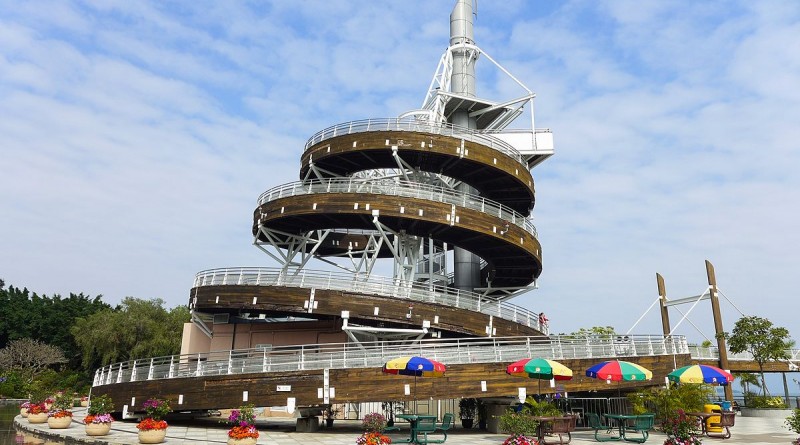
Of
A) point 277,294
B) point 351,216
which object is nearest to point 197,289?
point 277,294

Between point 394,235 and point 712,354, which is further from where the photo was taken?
point 712,354

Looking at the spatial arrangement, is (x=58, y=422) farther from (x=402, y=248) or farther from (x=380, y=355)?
(x=402, y=248)

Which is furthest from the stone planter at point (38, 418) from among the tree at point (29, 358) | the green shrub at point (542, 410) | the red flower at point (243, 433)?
the tree at point (29, 358)

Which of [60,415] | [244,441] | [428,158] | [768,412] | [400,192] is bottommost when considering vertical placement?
[244,441]

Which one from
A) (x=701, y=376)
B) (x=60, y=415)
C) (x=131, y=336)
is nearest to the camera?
(x=701, y=376)

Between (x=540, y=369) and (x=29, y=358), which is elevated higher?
(x=29, y=358)

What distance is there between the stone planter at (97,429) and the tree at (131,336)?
43.0 meters

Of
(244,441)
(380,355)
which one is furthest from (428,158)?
(244,441)

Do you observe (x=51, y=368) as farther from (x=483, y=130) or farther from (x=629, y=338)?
(x=629, y=338)

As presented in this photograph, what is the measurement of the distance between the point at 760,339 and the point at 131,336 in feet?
197

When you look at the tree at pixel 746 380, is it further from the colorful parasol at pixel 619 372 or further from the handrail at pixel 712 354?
the colorful parasol at pixel 619 372

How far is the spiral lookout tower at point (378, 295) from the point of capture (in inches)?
968

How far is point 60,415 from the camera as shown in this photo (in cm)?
2522

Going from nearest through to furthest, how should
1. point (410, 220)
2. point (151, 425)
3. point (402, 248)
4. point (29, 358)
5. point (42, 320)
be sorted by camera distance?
point (151, 425), point (410, 220), point (402, 248), point (29, 358), point (42, 320)
